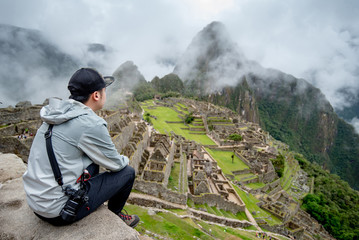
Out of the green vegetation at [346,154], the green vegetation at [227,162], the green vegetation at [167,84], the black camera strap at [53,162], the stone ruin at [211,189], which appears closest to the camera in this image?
the black camera strap at [53,162]

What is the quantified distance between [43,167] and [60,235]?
1006mm

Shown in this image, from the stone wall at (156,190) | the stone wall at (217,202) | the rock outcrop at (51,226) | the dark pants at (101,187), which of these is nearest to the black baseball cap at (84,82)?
the dark pants at (101,187)

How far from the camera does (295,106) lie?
7318 inches

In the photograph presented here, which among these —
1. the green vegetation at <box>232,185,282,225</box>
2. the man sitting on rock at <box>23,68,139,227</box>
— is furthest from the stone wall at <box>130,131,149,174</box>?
the green vegetation at <box>232,185,282,225</box>

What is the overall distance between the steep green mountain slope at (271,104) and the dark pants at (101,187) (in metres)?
138

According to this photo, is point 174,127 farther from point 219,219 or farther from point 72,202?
point 72,202

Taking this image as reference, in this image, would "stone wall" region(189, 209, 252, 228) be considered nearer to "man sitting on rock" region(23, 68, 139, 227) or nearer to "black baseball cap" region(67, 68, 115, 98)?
"man sitting on rock" region(23, 68, 139, 227)

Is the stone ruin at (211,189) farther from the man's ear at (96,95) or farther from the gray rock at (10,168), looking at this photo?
the man's ear at (96,95)

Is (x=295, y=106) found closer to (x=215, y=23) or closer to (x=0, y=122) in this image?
(x=215, y=23)

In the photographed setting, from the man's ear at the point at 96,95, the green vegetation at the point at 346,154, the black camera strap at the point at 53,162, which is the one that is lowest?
the black camera strap at the point at 53,162

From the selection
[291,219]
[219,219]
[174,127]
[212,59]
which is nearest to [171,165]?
[219,219]

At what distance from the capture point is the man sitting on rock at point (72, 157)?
7.20ft

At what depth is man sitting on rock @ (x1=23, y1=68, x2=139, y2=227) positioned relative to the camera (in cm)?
220

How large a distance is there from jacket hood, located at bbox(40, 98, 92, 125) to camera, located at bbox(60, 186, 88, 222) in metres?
0.79
